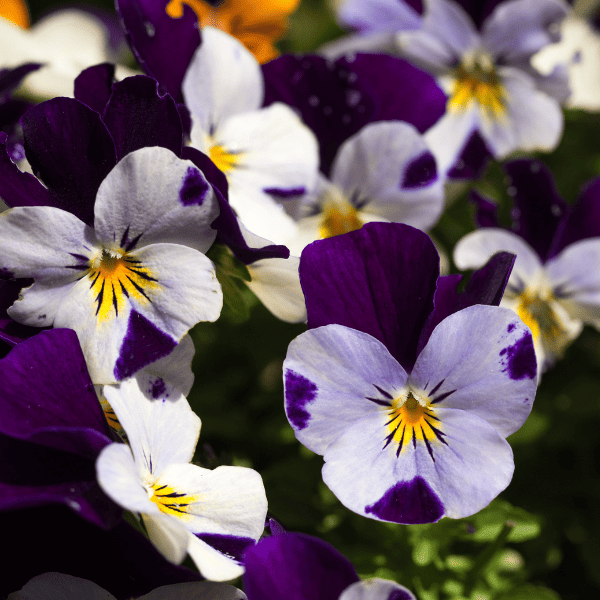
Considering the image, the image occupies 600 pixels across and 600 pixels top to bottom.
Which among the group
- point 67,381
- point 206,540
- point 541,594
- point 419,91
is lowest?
point 541,594

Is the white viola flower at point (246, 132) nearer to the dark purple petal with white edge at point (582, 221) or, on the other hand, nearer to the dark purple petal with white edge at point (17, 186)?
the dark purple petal with white edge at point (17, 186)

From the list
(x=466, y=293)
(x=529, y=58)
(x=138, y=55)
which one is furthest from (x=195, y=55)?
(x=529, y=58)

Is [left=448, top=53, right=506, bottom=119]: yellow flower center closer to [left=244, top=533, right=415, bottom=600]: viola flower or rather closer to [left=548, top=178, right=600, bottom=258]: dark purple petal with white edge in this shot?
[left=548, top=178, right=600, bottom=258]: dark purple petal with white edge

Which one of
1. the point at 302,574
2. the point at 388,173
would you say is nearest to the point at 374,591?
the point at 302,574

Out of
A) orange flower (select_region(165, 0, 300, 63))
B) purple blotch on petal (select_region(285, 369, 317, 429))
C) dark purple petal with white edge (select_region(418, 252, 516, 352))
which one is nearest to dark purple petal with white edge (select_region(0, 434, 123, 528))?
purple blotch on petal (select_region(285, 369, 317, 429))

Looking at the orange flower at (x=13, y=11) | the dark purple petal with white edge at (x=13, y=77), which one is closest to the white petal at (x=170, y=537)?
the dark purple petal with white edge at (x=13, y=77)

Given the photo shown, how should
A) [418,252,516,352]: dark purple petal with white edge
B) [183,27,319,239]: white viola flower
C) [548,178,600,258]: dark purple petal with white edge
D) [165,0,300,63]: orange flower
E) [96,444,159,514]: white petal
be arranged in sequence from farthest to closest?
[165,0,300,63]: orange flower
[548,178,600,258]: dark purple petal with white edge
[183,27,319,239]: white viola flower
[418,252,516,352]: dark purple petal with white edge
[96,444,159,514]: white petal

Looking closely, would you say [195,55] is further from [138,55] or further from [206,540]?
[206,540]

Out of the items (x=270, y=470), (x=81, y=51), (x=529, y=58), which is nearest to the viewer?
(x=270, y=470)
